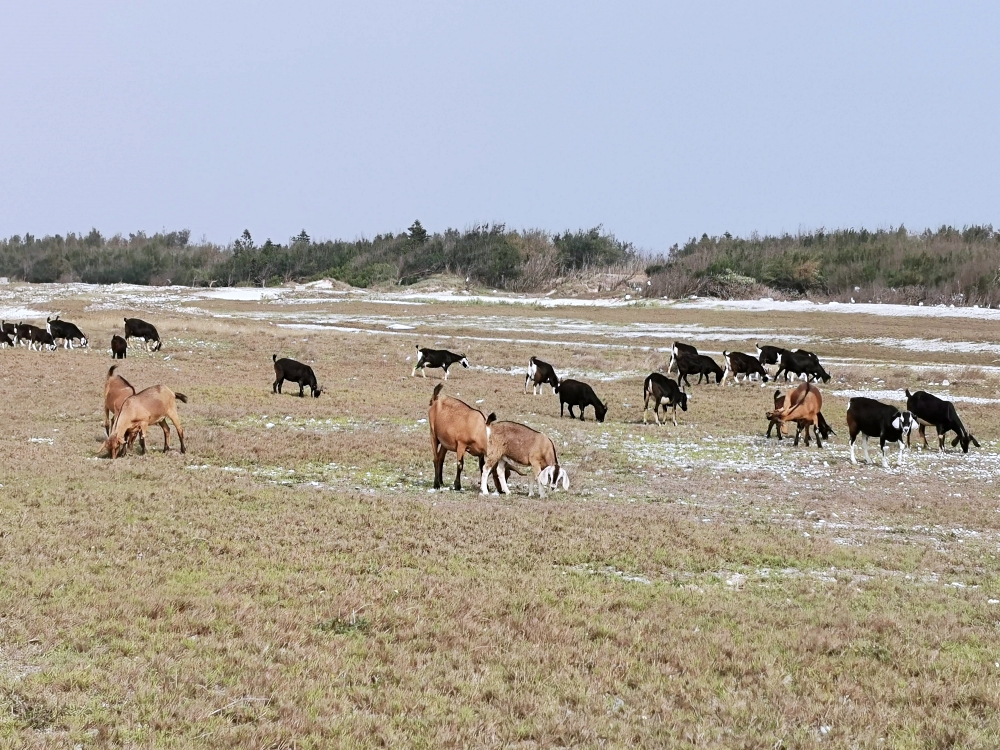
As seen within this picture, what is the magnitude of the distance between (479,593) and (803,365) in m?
29.6

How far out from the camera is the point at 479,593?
9.06 metres

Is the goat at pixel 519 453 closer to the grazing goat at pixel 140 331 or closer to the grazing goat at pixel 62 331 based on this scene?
the grazing goat at pixel 140 331

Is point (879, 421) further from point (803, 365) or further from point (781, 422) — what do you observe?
→ point (803, 365)

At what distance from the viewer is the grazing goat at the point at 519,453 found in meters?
14.6

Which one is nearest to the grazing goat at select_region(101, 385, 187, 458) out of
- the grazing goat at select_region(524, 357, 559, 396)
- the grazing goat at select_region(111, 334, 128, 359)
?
the grazing goat at select_region(524, 357, 559, 396)

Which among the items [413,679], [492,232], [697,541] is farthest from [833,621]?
[492,232]

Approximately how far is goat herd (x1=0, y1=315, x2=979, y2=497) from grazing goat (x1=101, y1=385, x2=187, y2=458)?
2 cm

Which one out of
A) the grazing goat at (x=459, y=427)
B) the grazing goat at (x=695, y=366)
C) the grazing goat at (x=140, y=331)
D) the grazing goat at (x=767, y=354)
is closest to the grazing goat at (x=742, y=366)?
the grazing goat at (x=695, y=366)

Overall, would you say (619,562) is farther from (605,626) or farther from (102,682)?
(102,682)

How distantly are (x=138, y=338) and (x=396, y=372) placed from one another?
52.5 feet

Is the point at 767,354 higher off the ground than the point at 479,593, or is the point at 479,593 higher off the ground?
the point at 767,354

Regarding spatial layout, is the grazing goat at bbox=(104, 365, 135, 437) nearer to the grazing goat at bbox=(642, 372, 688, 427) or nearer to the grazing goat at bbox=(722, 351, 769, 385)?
the grazing goat at bbox=(642, 372, 688, 427)

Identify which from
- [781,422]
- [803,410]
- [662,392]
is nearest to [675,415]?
[662,392]

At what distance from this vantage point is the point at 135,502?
12164 mm
